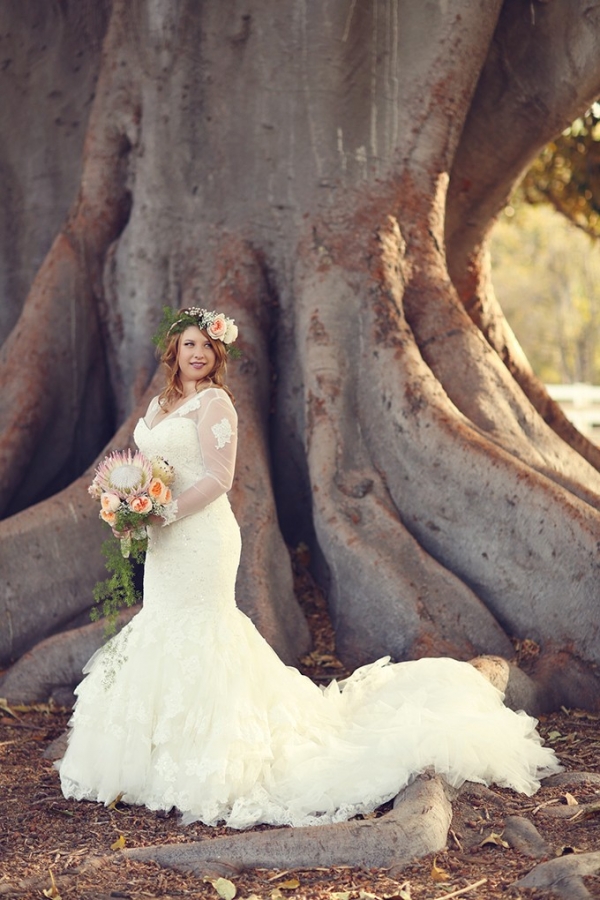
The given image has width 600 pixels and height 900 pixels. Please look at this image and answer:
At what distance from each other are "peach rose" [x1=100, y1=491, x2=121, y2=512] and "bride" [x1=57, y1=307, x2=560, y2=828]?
0.89 feet

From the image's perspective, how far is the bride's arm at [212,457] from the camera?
4.76 m

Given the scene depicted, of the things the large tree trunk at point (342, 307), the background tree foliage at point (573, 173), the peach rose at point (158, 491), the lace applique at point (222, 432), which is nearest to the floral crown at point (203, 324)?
the lace applique at point (222, 432)

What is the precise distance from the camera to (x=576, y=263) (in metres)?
39.7

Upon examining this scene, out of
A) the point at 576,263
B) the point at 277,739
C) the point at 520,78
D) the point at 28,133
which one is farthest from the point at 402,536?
the point at 576,263

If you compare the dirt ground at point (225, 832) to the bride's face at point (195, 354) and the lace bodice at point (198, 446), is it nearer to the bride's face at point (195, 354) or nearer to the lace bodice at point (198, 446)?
the lace bodice at point (198, 446)

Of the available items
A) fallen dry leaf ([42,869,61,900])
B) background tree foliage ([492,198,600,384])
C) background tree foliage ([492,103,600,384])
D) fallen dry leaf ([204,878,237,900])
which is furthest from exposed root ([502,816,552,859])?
background tree foliage ([492,198,600,384])

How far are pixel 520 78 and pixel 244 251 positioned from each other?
227cm

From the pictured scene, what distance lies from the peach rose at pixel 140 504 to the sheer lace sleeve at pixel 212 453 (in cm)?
18

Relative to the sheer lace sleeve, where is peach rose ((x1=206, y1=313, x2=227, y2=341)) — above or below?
above

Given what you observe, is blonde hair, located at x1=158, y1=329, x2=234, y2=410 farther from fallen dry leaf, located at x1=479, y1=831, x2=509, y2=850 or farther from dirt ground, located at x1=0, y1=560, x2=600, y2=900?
fallen dry leaf, located at x1=479, y1=831, x2=509, y2=850

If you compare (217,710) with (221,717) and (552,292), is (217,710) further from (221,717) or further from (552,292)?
(552,292)

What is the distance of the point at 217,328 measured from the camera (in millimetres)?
4914

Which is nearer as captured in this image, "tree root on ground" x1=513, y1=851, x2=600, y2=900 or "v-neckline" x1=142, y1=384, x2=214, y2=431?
"tree root on ground" x1=513, y1=851, x2=600, y2=900

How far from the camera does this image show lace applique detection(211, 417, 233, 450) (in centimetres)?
478
